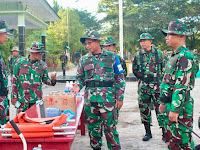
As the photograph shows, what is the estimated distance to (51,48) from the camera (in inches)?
1167

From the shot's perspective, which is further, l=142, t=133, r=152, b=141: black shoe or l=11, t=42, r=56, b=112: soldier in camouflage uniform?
l=142, t=133, r=152, b=141: black shoe

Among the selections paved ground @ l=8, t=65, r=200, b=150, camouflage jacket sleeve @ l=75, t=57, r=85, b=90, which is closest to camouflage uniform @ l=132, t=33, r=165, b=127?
paved ground @ l=8, t=65, r=200, b=150

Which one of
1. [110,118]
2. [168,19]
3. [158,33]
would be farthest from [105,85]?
[158,33]

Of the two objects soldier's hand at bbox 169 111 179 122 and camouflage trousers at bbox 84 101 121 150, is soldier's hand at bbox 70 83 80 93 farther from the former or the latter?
soldier's hand at bbox 169 111 179 122

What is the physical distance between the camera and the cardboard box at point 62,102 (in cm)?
350

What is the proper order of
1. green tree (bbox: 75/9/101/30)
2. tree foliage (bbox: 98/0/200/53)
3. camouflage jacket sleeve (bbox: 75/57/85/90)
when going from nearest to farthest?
camouflage jacket sleeve (bbox: 75/57/85/90)
tree foliage (bbox: 98/0/200/53)
green tree (bbox: 75/9/101/30)

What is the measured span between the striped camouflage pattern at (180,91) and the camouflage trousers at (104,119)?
854mm

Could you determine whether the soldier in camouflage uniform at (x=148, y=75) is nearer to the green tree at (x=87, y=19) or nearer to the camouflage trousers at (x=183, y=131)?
the camouflage trousers at (x=183, y=131)

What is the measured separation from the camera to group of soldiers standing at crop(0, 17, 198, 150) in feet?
9.93

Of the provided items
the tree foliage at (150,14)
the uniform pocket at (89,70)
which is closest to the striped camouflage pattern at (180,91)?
the uniform pocket at (89,70)

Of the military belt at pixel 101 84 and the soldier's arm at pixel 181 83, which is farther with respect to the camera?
the military belt at pixel 101 84

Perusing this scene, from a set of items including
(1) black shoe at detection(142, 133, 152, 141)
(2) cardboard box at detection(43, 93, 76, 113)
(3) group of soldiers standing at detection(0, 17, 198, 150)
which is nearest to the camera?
(3) group of soldiers standing at detection(0, 17, 198, 150)

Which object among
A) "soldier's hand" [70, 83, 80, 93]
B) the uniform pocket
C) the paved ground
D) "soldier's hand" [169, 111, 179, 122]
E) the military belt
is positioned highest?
the uniform pocket

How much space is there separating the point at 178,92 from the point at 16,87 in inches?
114
